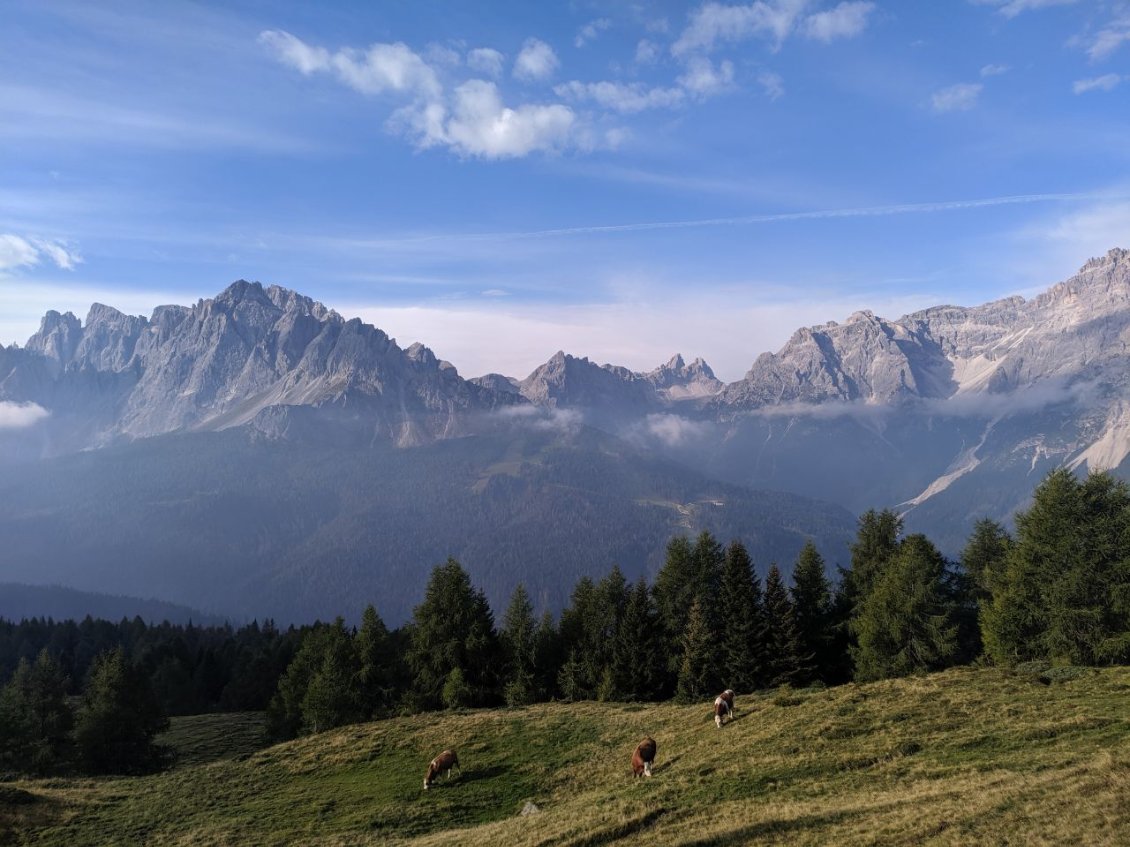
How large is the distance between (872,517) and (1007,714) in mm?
36797

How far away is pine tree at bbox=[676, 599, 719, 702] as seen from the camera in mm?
56531

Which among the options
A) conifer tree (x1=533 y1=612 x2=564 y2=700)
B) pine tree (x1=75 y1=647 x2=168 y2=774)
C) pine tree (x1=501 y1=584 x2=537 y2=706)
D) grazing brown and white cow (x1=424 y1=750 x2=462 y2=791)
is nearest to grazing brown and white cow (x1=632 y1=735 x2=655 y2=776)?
grazing brown and white cow (x1=424 y1=750 x2=462 y2=791)

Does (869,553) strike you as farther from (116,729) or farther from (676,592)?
(116,729)

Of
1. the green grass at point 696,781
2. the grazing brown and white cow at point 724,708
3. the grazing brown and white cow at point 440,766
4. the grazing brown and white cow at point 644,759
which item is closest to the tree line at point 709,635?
the green grass at point 696,781

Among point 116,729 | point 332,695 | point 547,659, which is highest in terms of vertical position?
point 332,695

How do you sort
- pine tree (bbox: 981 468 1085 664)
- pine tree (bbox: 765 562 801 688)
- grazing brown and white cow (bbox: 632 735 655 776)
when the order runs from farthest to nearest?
pine tree (bbox: 765 562 801 688)
pine tree (bbox: 981 468 1085 664)
grazing brown and white cow (bbox: 632 735 655 776)

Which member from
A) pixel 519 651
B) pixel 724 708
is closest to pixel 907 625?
pixel 724 708

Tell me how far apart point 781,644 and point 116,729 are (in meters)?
57.3

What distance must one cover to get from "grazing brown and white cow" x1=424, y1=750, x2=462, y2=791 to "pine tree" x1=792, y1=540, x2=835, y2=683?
35.2m

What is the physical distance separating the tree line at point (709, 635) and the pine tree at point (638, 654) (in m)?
0.13

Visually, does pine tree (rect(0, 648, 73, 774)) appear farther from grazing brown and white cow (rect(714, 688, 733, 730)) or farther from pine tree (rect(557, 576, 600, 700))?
grazing brown and white cow (rect(714, 688, 733, 730))

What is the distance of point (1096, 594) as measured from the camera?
45219 millimetres

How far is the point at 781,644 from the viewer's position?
57469mm

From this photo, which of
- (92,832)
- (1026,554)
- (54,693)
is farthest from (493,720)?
(54,693)
